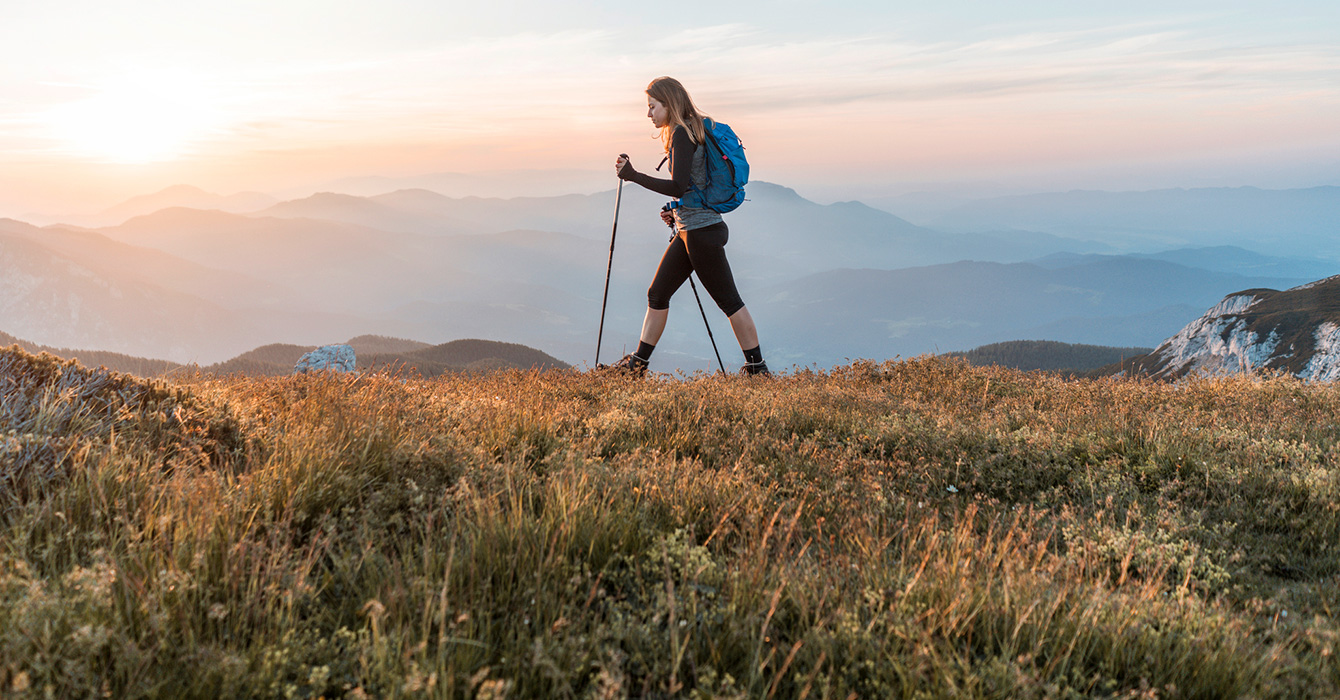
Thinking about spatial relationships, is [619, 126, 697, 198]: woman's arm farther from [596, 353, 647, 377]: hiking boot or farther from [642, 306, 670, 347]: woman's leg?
[596, 353, 647, 377]: hiking boot

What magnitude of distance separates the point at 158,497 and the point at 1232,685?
4316mm

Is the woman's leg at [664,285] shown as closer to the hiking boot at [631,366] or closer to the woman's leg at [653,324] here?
the woman's leg at [653,324]

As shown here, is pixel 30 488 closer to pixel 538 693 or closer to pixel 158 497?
pixel 158 497

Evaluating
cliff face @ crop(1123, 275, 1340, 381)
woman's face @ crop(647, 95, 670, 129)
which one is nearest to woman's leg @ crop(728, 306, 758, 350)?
woman's face @ crop(647, 95, 670, 129)

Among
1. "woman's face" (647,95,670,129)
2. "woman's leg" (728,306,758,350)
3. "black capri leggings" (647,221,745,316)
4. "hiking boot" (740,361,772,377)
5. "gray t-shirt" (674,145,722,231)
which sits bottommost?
"hiking boot" (740,361,772,377)

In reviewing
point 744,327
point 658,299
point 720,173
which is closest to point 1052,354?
point 744,327

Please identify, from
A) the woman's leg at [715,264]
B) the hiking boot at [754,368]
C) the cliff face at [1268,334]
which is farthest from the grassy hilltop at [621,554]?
the cliff face at [1268,334]

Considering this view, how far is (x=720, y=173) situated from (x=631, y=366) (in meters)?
2.56

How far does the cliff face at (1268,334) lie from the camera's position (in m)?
39.4

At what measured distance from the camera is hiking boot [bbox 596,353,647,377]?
787cm

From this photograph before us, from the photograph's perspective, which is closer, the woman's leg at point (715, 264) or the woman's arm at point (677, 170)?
the woman's arm at point (677, 170)

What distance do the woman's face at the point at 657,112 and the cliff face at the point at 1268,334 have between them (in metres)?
37.2

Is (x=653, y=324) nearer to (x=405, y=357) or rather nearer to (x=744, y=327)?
(x=744, y=327)

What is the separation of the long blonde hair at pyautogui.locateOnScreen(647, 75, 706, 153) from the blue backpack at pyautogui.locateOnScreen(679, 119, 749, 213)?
0.18 meters
